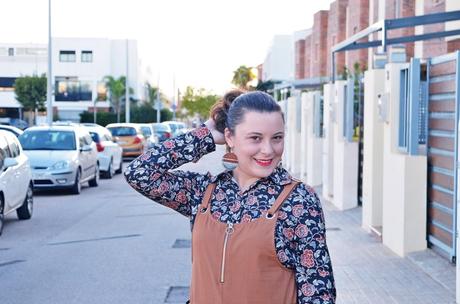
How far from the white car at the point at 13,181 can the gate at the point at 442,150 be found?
6463mm

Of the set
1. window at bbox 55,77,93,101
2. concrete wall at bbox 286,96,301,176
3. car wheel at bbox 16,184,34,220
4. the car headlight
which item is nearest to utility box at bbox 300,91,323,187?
concrete wall at bbox 286,96,301,176

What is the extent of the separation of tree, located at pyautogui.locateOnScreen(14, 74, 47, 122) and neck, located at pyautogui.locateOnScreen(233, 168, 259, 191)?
70.7 meters

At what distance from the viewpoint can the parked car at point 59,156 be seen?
19.3 metres

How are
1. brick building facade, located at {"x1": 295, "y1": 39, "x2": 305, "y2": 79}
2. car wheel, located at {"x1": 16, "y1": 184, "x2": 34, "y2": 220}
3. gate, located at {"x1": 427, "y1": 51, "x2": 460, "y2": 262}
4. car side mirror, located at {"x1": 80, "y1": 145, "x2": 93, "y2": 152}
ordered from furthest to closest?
brick building facade, located at {"x1": 295, "y1": 39, "x2": 305, "y2": 79}, car side mirror, located at {"x1": 80, "y1": 145, "x2": 93, "y2": 152}, car wheel, located at {"x1": 16, "y1": 184, "x2": 34, "y2": 220}, gate, located at {"x1": 427, "y1": 51, "x2": 460, "y2": 262}

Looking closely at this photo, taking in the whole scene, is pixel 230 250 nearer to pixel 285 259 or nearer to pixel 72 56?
pixel 285 259

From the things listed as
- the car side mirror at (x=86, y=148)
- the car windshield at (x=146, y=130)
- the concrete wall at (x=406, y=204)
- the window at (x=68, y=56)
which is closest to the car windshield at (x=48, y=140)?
the car side mirror at (x=86, y=148)

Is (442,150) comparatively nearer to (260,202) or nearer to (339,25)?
(260,202)

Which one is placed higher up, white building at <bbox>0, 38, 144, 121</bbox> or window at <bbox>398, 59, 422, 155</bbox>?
white building at <bbox>0, 38, 144, 121</bbox>

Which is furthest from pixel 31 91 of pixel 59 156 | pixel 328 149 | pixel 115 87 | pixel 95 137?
pixel 328 149

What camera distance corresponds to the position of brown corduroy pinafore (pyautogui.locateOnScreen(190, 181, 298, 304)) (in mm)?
3092

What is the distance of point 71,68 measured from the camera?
86.6m

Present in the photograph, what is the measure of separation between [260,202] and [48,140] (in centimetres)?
1801

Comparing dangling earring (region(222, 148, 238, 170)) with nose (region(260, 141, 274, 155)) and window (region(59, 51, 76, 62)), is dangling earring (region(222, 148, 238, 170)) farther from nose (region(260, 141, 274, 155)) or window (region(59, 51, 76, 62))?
window (region(59, 51, 76, 62))

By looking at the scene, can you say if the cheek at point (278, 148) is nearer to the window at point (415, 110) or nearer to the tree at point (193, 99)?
the window at point (415, 110)
